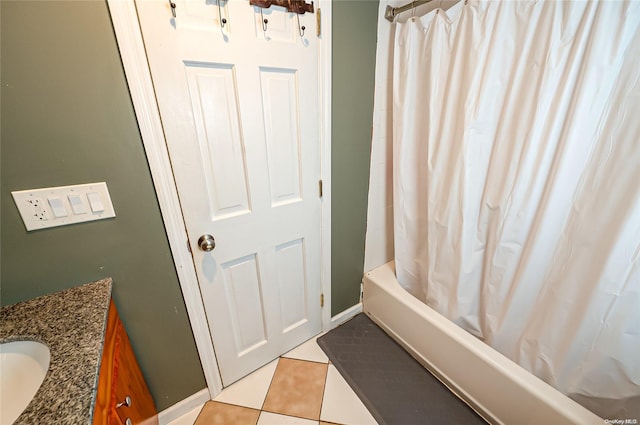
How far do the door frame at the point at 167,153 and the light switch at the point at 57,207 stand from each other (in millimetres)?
251

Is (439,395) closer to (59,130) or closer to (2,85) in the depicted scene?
(59,130)

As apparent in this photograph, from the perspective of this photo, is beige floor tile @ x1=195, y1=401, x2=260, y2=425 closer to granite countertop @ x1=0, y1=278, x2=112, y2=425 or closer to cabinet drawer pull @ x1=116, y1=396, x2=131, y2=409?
cabinet drawer pull @ x1=116, y1=396, x2=131, y2=409

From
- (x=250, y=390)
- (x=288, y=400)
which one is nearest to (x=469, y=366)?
(x=288, y=400)

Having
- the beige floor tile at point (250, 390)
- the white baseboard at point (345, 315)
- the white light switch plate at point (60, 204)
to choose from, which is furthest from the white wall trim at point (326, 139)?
the white light switch plate at point (60, 204)

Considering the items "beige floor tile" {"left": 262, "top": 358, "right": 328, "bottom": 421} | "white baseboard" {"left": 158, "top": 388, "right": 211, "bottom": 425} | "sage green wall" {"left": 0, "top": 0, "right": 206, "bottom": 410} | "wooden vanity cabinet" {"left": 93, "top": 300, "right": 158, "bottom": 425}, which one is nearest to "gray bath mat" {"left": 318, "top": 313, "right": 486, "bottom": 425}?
"beige floor tile" {"left": 262, "top": 358, "right": 328, "bottom": 421}

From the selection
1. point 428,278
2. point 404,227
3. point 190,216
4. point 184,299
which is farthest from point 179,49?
point 428,278

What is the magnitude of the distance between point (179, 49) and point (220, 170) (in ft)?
1.39

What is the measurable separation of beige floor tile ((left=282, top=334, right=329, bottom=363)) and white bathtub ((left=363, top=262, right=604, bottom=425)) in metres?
0.44

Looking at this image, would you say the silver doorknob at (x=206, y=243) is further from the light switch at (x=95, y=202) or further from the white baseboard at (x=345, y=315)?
the white baseboard at (x=345, y=315)

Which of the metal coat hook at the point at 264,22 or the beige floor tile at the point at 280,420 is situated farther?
the beige floor tile at the point at 280,420

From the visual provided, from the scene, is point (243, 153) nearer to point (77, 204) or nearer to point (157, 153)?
point (157, 153)

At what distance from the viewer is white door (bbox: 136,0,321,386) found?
0.87 meters

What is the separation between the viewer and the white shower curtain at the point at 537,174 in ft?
2.59

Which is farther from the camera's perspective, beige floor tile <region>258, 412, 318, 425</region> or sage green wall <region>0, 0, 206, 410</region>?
beige floor tile <region>258, 412, 318, 425</region>
